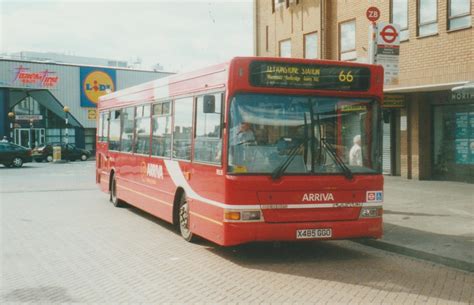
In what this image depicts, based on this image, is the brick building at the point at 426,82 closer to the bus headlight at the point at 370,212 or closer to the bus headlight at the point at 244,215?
the bus headlight at the point at 370,212

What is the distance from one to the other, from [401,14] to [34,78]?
43073 millimetres

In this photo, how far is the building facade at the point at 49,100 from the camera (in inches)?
2222

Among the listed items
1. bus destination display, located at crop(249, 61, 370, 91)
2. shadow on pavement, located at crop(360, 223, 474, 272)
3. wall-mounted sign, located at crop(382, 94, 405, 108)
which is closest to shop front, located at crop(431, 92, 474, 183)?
wall-mounted sign, located at crop(382, 94, 405, 108)

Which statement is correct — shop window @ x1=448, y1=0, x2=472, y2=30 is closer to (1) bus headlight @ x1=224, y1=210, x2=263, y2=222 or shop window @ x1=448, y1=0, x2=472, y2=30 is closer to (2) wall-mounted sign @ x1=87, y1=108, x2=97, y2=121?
(1) bus headlight @ x1=224, y1=210, x2=263, y2=222

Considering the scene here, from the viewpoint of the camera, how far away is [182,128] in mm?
10414

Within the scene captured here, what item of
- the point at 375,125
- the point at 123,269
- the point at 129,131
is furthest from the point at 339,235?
the point at 129,131

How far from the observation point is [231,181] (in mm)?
8289

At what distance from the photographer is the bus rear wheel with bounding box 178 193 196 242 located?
10016 mm

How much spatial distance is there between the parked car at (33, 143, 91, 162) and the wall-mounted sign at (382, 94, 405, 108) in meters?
31.6

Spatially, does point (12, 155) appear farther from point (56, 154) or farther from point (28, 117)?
point (28, 117)

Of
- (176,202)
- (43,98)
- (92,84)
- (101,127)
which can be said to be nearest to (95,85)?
(92,84)

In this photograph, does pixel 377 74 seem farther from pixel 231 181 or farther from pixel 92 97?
pixel 92 97

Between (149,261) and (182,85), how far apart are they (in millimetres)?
3302

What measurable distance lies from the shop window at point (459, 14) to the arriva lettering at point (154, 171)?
1167cm
